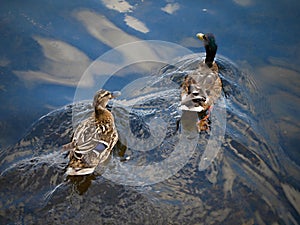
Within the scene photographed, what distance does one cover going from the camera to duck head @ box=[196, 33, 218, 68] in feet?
24.7

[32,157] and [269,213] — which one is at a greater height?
[269,213]

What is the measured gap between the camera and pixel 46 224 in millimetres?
4766

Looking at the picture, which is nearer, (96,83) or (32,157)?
(32,157)

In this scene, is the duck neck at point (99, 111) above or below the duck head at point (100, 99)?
below

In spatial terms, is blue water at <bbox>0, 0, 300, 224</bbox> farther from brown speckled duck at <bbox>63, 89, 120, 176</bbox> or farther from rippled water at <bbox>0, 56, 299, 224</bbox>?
brown speckled duck at <bbox>63, 89, 120, 176</bbox>

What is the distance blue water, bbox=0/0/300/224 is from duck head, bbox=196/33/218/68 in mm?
639

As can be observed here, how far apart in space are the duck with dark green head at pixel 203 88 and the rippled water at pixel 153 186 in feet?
1.58

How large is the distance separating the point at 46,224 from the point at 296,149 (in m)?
4.20

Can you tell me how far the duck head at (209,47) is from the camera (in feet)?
24.7

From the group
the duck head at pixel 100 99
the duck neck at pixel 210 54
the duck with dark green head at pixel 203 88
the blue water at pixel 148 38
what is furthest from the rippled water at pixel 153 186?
the duck neck at pixel 210 54

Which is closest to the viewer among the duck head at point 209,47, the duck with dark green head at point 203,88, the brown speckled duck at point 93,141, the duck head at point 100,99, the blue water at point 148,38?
the brown speckled duck at point 93,141

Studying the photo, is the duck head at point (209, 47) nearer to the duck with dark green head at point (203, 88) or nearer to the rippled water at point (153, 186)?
the duck with dark green head at point (203, 88)

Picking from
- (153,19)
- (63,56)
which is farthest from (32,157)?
(153,19)

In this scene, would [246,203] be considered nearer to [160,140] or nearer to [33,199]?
[160,140]
